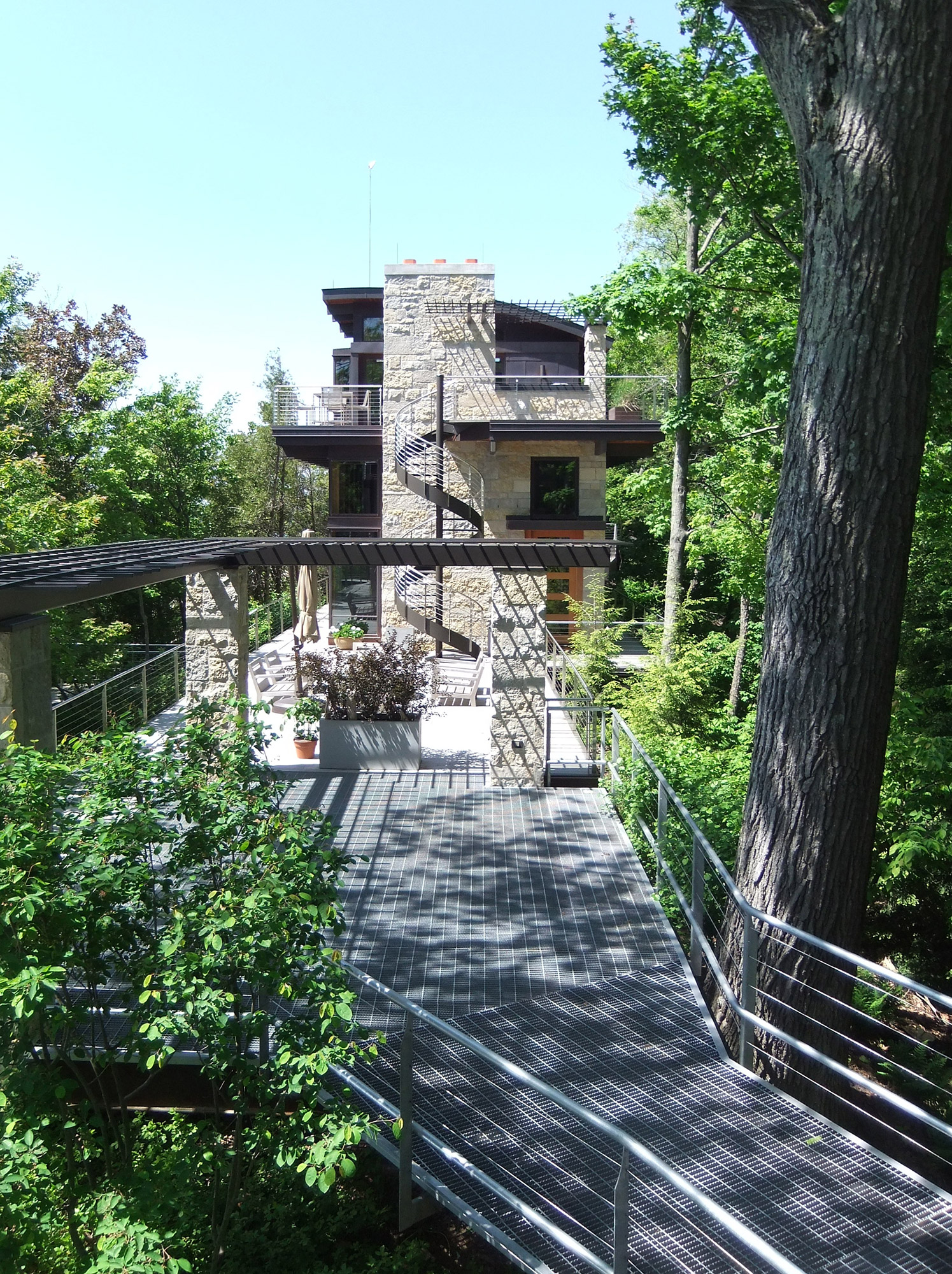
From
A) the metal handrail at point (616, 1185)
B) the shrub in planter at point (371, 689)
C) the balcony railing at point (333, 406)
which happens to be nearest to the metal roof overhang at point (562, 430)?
the balcony railing at point (333, 406)

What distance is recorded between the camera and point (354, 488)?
2509cm

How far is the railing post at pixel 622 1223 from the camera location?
10.6 ft

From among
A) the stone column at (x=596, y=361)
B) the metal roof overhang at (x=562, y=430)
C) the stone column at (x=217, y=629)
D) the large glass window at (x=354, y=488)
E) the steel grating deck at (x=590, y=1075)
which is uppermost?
the stone column at (x=596, y=361)

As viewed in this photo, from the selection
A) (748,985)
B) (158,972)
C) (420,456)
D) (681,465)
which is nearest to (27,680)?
(158,972)

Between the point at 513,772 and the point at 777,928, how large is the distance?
5.48 m

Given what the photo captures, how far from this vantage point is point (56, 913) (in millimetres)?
3443

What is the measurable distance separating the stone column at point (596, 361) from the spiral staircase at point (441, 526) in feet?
11.4

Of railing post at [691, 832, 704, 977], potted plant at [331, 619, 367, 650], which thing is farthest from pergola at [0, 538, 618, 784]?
railing post at [691, 832, 704, 977]

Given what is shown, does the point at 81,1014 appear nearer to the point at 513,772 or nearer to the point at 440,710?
the point at 513,772

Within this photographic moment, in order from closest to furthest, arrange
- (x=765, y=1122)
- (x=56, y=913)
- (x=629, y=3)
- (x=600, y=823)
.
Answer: (x=56, y=913) < (x=765, y=1122) < (x=600, y=823) < (x=629, y=3)

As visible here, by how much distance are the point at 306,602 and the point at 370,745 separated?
395cm

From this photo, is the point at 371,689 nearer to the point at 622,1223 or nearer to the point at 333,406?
the point at 622,1223

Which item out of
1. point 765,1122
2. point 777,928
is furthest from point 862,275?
point 765,1122

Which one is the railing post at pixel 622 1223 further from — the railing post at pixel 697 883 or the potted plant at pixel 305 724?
the potted plant at pixel 305 724
